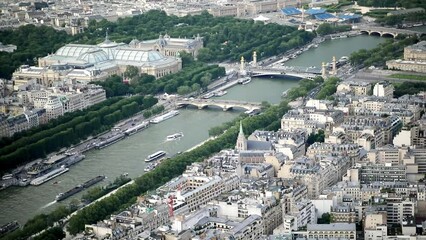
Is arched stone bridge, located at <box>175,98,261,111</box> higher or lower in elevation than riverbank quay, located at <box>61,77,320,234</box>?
lower

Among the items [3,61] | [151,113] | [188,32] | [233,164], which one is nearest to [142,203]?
[233,164]

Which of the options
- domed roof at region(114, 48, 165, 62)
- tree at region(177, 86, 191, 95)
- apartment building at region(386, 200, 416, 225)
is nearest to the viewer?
apartment building at region(386, 200, 416, 225)

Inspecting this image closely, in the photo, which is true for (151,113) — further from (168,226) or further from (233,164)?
(168,226)

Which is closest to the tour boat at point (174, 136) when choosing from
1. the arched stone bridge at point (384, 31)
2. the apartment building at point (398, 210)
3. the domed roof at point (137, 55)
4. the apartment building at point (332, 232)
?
the domed roof at point (137, 55)

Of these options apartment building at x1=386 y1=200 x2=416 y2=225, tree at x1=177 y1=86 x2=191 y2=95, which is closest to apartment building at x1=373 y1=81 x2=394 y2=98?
tree at x1=177 y1=86 x2=191 y2=95

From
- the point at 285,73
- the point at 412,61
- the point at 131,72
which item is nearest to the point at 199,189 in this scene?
the point at 131,72

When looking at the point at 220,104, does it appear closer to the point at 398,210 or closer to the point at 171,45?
the point at 171,45

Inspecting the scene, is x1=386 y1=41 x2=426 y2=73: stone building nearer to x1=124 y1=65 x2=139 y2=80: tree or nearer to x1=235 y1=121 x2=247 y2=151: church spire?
x1=124 y1=65 x2=139 y2=80: tree
